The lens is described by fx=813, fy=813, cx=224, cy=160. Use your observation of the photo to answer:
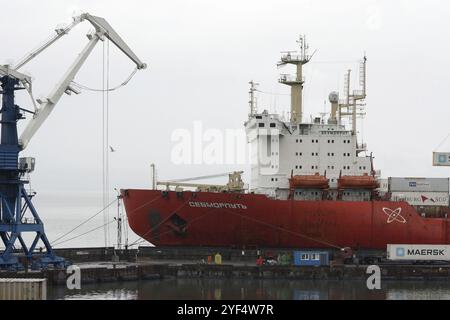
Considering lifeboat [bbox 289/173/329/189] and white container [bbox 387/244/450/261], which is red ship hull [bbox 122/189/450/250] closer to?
lifeboat [bbox 289/173/329/189]

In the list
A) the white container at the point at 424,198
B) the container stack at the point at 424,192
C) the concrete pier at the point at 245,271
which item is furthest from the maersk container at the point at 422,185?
the concrete pier at the point at 245,271

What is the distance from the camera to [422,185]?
158 ft

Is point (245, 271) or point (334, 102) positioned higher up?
point (334, 102)

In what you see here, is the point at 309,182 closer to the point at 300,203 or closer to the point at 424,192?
the point at 300,203

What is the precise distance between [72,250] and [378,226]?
1751cm

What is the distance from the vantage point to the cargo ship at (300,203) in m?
45.3

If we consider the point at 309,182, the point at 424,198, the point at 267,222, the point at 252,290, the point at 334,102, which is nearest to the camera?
the point at 252,290

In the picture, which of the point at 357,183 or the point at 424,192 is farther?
the point at 424,192

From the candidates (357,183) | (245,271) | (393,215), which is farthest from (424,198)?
(245,271)

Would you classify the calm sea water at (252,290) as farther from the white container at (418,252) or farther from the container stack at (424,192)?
the container stack at (424,192)

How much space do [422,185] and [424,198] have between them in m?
0.79

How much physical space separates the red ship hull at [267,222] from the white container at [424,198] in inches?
43.0
